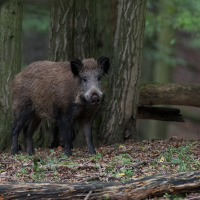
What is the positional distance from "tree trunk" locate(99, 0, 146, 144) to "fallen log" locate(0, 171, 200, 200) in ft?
13.5

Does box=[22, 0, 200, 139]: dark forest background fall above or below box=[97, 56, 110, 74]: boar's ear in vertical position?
above

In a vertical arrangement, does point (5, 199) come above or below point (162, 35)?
below

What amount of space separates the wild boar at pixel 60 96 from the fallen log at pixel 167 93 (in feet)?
7.78

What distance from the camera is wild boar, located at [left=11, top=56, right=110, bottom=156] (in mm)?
6688

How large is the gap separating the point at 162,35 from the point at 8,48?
325 inches

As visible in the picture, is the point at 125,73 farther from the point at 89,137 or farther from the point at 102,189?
the point at 102,189

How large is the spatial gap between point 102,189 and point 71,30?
5170 millimetres

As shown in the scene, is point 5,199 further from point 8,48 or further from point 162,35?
point 162,35

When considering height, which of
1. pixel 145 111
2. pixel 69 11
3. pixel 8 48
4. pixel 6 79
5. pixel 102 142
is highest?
pixel 69 11

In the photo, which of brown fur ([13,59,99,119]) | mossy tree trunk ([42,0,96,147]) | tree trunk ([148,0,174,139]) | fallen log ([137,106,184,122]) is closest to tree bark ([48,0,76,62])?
mossy tree trunk ([42,0,96,147])

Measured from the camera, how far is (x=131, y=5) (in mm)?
7590

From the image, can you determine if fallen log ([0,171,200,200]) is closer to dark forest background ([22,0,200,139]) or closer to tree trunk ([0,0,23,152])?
tree trunk ([0,0,23,152])

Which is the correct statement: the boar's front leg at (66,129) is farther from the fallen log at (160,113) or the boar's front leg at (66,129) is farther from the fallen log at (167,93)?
the fallen log at (160,113)

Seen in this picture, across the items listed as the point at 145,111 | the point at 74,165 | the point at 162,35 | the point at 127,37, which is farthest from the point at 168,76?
the point at 74,165
